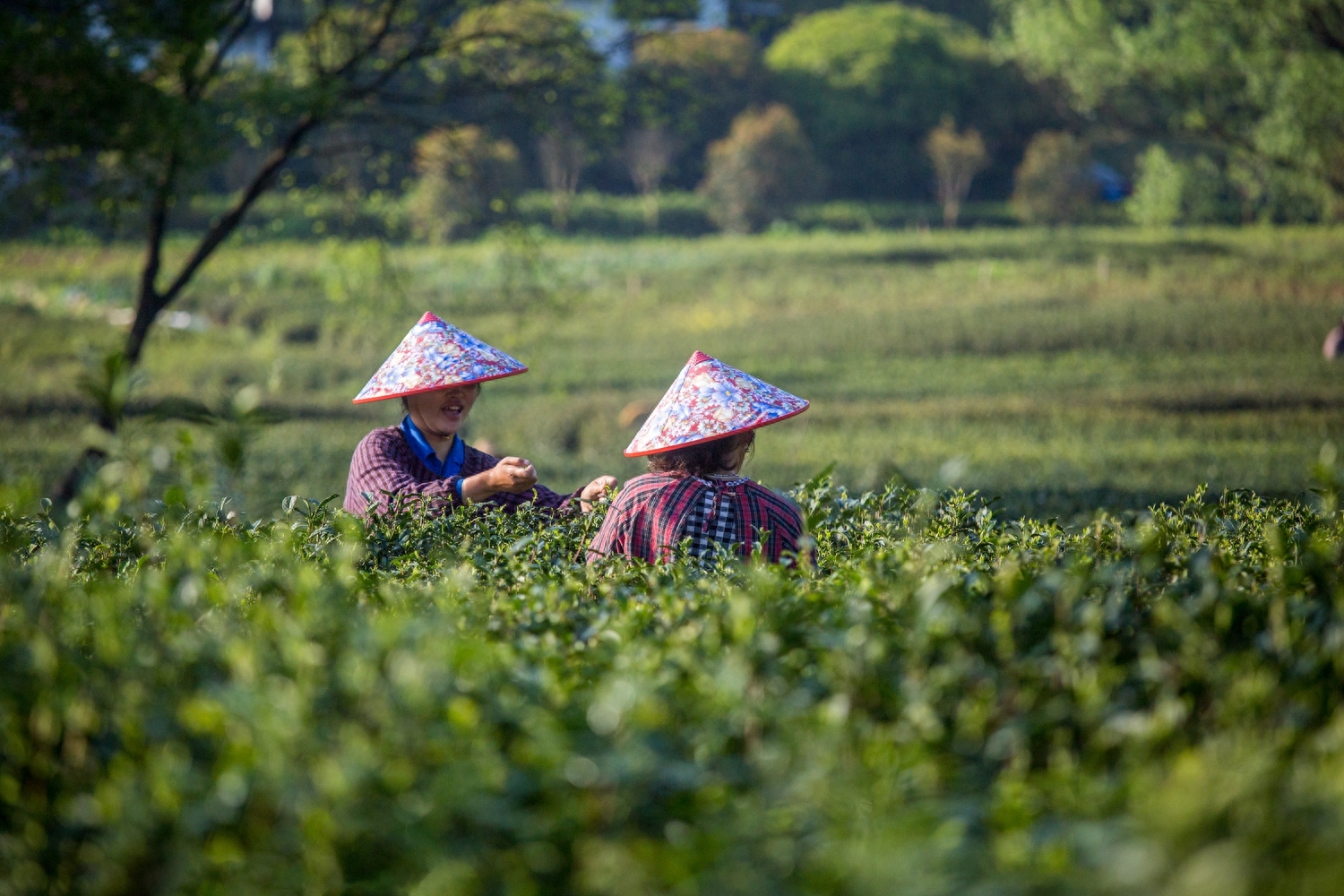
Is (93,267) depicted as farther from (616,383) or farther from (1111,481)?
(1111,481)

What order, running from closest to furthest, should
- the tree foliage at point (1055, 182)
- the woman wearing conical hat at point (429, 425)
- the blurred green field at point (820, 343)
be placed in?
the woman wearing conical hat at point (429, 425)
the blurred green field at point (820, 343)
the tree foliage at point (1055, 182)

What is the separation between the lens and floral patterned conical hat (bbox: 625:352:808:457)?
148 inches

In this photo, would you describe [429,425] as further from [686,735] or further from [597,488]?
[686,735]

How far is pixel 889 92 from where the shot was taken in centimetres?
3744

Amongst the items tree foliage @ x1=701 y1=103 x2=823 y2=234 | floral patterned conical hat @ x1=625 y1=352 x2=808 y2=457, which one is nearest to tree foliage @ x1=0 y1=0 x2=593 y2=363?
floral patterned conical hat @ x1=625 y1=352 x2=808 y2=457

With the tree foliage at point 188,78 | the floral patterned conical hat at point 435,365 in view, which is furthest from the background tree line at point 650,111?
the floral patterned conical hat at point 435,365

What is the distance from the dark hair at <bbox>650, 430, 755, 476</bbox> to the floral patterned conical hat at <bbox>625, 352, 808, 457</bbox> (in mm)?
77

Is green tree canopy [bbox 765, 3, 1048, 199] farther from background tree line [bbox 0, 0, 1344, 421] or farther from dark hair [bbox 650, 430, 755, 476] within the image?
dark hair [bbox 650, 430, 755, 476]

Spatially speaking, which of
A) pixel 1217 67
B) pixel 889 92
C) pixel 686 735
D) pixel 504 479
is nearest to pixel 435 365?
pixel 504 479

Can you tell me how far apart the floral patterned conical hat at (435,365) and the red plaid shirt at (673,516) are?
85 cm

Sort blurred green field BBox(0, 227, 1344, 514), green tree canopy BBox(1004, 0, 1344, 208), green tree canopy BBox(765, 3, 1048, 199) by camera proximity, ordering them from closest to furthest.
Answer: blurred green field BBox(0, 227, 1344, 514) < green tree canopy BBox(1004, 0, 1344, 208) < green tree canopy BBox(765, 3, 1048, 199)

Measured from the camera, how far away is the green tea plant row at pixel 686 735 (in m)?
1.65

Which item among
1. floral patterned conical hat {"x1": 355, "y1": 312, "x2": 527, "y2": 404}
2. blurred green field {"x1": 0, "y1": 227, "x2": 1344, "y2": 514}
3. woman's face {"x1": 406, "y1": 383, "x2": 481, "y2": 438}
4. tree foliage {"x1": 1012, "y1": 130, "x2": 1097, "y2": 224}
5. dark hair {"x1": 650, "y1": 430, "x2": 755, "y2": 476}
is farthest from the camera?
tree foliage {"x1": 1012, "y1": 130, "x2": 1097, "y2": 224}

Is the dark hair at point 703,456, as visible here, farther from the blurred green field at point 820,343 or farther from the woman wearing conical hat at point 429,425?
the blurred green field at point 820,343
